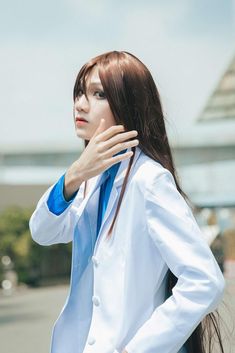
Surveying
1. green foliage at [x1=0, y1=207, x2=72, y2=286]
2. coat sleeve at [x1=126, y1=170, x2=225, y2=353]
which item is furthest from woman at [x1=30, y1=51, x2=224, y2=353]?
green foliage at [x1=0, y1=207, x2=72, y2=286]

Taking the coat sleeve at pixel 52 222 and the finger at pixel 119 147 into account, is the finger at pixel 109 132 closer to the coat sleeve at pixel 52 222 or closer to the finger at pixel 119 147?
the finger at pixel 119 147

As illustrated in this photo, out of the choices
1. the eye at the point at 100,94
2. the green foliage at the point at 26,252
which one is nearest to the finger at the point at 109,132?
the eye at the point at 100,94

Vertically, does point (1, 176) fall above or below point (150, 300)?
below

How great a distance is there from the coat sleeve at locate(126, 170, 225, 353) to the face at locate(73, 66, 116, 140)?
223mm

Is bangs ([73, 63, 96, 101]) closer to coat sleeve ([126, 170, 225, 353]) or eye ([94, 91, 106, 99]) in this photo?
eye ([94, 91, 106, 99])

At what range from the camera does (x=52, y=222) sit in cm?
156

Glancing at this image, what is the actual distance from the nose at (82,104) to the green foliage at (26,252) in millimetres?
20438

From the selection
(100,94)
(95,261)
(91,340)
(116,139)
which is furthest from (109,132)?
(91,340)

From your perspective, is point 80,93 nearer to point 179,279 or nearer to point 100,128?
point 100,128

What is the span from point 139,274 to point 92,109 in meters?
0.33

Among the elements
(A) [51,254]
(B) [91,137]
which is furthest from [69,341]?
(A) [51,254]

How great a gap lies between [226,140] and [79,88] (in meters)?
28.6

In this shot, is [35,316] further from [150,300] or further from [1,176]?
[1,176]

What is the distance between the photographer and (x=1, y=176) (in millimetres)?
27203
